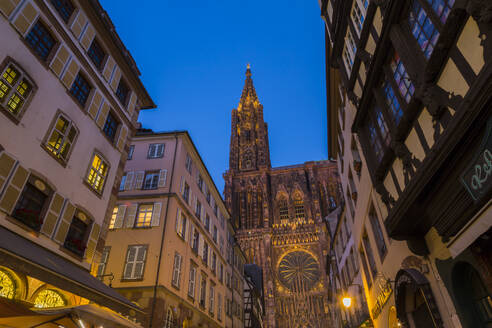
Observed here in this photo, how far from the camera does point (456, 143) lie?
504cm

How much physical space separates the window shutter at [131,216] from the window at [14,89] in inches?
363

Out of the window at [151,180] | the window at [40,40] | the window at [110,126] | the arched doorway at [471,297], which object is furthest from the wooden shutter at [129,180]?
the arched doorway at [471,297]

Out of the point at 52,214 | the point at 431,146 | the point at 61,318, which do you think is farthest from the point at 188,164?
the point at 431,146

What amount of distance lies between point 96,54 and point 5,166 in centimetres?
666

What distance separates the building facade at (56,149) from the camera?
308 inches

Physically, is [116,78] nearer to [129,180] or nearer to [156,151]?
[156,151]

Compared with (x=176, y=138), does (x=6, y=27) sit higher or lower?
lower

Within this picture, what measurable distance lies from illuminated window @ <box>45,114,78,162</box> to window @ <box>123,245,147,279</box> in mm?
Result: 6978

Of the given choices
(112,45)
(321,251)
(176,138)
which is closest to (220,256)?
(176,138)

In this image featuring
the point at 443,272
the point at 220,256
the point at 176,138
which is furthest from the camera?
the point at 220,256

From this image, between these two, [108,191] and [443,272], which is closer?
[443,272]

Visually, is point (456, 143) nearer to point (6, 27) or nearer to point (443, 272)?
point (443, 272)

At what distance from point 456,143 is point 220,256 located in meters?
21.5

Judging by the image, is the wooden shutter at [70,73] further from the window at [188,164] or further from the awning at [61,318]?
the window at [188,164]
